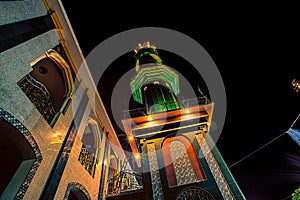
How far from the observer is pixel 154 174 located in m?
7.20

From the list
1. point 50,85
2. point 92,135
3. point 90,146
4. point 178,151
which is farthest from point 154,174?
point 50,85

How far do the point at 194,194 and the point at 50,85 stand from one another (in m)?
7.56

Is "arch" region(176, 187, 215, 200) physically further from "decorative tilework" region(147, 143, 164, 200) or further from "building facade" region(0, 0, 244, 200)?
"decorative tilework" region(147, 143, 164, 200)

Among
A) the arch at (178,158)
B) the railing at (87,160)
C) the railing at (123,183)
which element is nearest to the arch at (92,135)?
the railing at (87,160)

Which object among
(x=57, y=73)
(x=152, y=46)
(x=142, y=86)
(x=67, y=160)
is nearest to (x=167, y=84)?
(x=142, y=86)

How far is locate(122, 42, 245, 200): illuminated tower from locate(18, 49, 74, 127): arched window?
3293mm

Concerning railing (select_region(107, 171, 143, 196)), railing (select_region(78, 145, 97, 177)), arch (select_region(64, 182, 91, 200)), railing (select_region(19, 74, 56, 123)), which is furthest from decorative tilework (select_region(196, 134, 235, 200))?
railing (select_region(19, 74, 56, 123))

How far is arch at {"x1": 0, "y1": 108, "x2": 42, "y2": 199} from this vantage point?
3.69 metres

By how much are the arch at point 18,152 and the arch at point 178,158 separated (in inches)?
194

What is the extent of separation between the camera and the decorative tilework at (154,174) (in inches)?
252

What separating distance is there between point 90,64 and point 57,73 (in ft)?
7.53

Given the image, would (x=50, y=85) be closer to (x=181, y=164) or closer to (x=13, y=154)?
(x=13, y=154)

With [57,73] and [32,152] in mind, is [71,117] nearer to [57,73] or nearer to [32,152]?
[57,73]

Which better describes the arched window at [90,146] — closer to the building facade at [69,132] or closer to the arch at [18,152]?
the building facade at [69,132]
